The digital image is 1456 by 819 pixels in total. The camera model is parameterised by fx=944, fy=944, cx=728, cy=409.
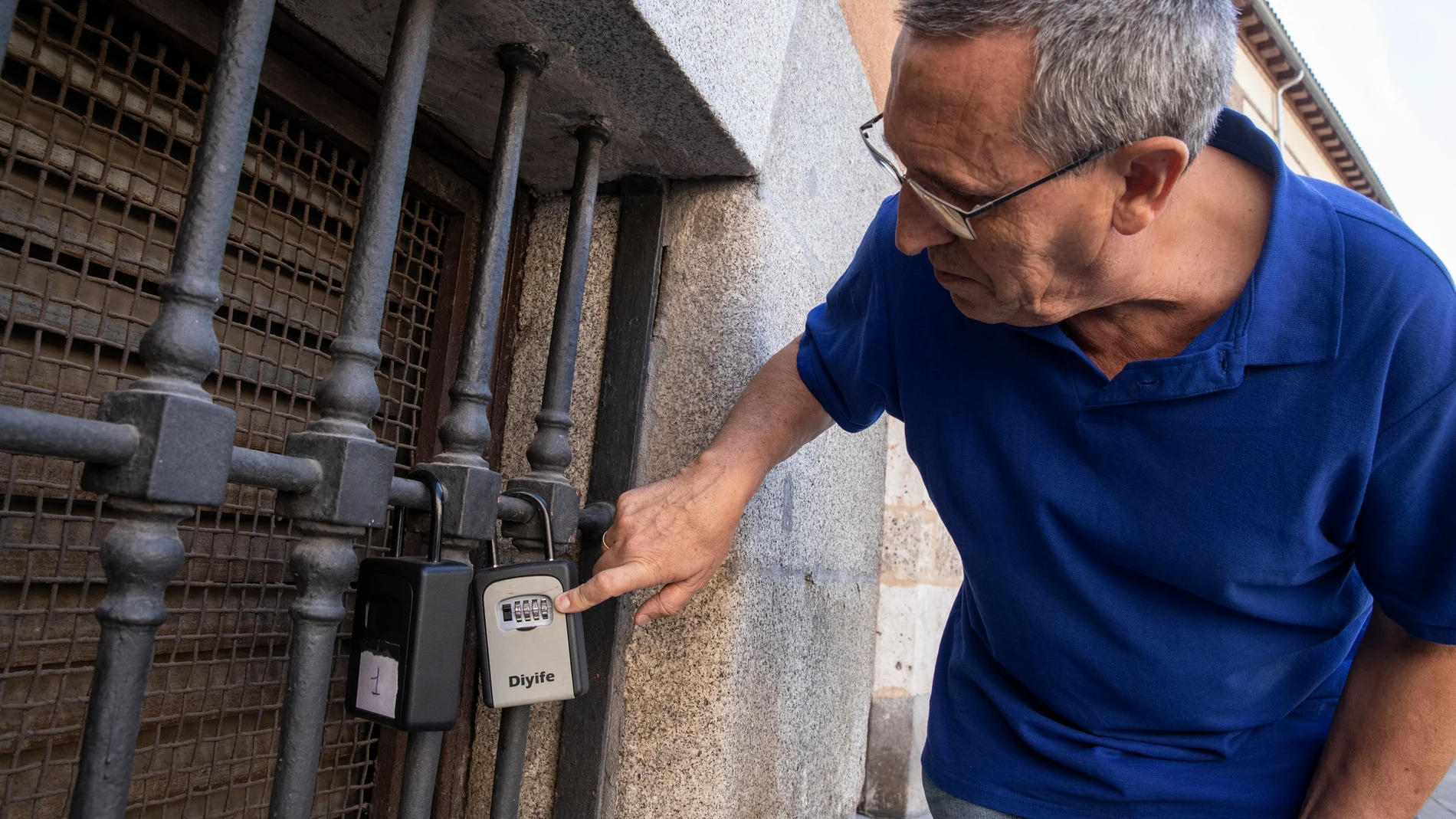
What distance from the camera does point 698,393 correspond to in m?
1.50

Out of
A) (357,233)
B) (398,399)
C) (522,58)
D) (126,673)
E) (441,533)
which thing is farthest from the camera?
(398,399)

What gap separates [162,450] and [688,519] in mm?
667

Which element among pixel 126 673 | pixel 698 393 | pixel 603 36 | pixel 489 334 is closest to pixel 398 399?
pixel 489 334

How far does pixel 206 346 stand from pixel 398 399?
69 centimetres

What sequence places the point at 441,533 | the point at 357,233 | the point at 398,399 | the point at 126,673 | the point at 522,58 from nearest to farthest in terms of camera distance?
1. the point at 126,673
2. the point at 357,233
3. the point at 441,533
4. the point at 522,58
5. the point at 398,399

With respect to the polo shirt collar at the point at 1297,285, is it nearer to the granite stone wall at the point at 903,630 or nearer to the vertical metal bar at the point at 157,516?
the vertical metal bar at the point at 157,516

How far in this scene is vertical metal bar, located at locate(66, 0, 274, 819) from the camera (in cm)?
70

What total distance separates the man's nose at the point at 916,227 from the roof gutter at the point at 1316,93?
7.26 meters

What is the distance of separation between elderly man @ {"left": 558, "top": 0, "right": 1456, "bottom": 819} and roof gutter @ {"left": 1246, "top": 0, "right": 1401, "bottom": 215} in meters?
7.02

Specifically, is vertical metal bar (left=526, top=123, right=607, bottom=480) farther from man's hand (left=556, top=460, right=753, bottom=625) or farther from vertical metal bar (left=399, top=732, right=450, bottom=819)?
vertical metal bar (left=399, top=732, right=450, bottom=819)

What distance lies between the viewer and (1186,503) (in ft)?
3.77

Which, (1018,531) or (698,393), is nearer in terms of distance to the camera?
(1018,531)

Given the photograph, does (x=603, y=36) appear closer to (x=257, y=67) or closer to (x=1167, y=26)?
(x=257, y=67)

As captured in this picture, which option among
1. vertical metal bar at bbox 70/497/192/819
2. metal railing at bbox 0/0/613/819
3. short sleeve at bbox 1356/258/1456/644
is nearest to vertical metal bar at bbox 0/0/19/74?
metal railing at bbox 0/0/613/819
